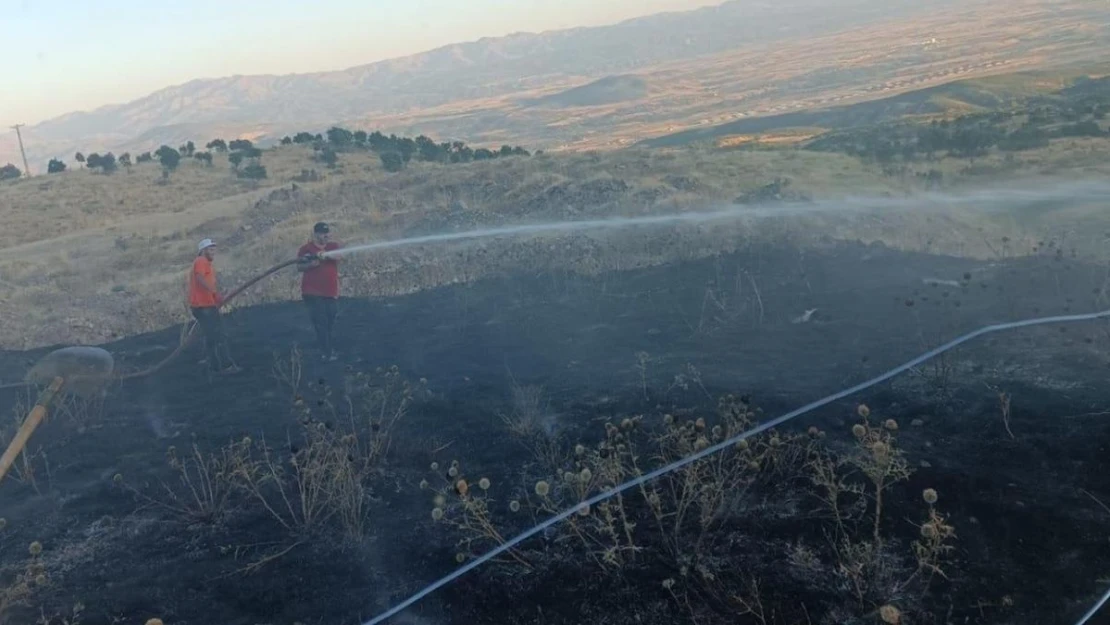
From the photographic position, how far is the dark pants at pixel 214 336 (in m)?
8.90

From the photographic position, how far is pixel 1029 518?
4.63 meters

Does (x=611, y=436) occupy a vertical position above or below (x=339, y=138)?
below

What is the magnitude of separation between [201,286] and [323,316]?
4.15ft

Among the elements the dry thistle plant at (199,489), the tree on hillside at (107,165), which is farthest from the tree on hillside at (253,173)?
the dry thistle plant at (199,489)


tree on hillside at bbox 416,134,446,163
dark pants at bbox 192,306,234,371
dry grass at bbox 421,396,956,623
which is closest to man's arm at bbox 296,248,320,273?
dark pants at bbox 192,306,234,371

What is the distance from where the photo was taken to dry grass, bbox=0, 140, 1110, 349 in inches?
505

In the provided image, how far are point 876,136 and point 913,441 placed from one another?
23.6 meters

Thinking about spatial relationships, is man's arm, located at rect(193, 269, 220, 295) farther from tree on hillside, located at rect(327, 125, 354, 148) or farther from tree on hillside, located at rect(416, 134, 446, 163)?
tree on hillside, located at rect(327, 125, 354, 148)

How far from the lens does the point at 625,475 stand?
216 inches

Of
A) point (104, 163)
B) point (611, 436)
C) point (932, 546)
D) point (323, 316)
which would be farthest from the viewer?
point (104, 163)

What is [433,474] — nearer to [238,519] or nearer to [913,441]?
[238,519]

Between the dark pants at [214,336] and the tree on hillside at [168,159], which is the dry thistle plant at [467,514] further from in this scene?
the tree on hillside at [168,159]

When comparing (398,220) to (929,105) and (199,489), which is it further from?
(929,105)

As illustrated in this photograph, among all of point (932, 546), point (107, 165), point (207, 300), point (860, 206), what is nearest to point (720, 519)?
point (932, 546)
